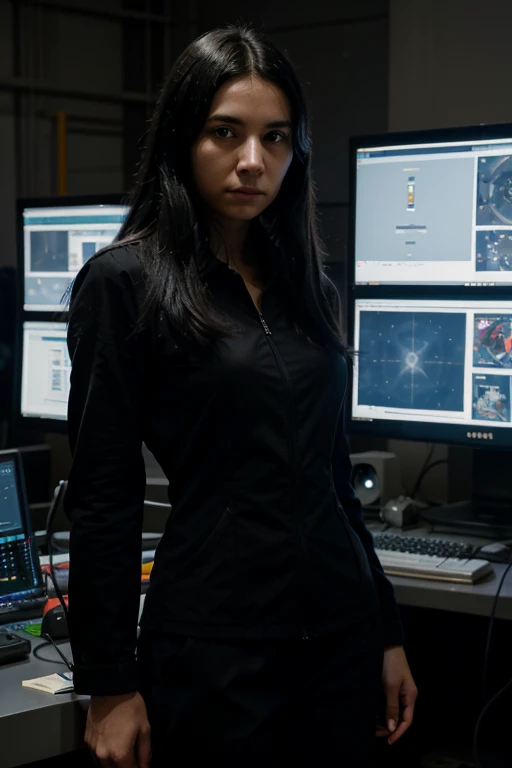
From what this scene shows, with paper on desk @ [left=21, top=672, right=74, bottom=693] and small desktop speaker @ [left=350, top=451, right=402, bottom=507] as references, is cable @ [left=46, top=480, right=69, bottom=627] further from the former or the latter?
small desktop speaker @ [left=350, top=451, right=402, bottom=507]

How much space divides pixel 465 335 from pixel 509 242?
187 millimetres

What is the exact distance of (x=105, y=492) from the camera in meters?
1.10

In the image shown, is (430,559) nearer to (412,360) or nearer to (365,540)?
(365,540)

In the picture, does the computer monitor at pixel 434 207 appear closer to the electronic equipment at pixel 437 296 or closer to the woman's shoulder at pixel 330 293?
the electronic equipment at pixel 437 296

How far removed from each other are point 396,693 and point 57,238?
3.92 ft

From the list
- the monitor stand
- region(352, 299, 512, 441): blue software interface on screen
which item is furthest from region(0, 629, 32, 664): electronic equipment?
the monitor stand

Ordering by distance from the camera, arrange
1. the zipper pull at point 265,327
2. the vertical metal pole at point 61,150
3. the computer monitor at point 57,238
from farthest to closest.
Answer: the vertical metal pole at point 61,150
the computer monitor at point 57,238
the zipper pull at point 265,327

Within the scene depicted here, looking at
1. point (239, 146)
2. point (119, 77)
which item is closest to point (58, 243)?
point (239, 146)

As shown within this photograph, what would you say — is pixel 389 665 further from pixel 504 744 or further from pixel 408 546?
pixel 504 744

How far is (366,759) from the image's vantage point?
124cm

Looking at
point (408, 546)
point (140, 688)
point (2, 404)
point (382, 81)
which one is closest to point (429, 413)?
point (408, 546)

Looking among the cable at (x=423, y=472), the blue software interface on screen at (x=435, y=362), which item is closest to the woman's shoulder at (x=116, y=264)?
the blue software interface on screen at (x=435, y=362)

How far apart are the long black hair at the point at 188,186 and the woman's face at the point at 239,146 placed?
0.5 inches

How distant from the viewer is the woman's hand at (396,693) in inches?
53.0
